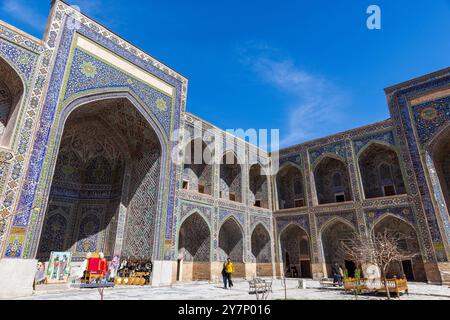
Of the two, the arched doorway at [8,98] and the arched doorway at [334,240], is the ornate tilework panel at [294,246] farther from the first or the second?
the arched doorway at [8,98]

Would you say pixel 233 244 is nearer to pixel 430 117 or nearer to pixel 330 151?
pixel 330 151

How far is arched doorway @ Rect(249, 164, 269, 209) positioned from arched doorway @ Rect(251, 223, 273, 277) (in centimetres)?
164

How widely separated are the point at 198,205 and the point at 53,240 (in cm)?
618

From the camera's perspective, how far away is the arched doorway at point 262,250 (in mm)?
16406

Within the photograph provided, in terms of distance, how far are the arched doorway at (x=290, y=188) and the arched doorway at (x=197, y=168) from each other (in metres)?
5.31

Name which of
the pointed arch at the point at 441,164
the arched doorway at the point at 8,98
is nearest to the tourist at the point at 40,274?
the arched doorway at the point at 8,98

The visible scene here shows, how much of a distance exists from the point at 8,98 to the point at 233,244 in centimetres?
1183

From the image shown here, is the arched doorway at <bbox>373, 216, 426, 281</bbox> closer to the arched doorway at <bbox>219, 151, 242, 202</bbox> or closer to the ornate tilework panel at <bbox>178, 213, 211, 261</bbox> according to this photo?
the arched doorway at <bbox>219, 151, 242, 202</bbox>

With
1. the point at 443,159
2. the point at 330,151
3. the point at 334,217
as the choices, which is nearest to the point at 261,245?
the point at 334,217

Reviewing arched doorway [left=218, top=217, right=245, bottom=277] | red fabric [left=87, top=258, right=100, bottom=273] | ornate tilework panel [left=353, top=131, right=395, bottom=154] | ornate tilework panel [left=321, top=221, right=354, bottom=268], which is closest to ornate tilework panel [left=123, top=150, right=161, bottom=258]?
red fabric [left=87, top=258, right=100, bottom=273]

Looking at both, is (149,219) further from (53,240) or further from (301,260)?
(301,260)
